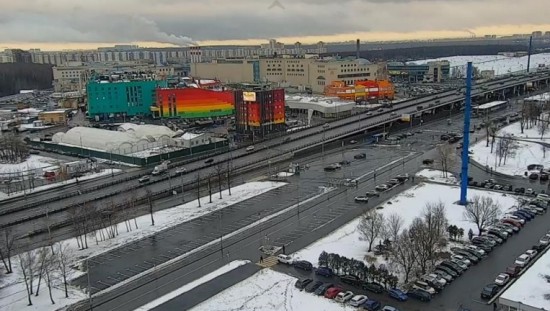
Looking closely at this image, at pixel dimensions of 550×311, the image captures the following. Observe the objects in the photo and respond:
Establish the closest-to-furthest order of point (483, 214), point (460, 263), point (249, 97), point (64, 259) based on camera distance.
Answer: point (460, 263) < point (64, 259) < point (483, 214) < point (249, 97)

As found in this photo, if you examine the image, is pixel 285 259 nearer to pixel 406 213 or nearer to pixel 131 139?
pixel 406 213

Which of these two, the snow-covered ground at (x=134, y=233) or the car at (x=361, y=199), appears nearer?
the snow-covered ground at (x=134, y=233)

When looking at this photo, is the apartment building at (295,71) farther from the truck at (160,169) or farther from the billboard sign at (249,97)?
the truck at (160,169)

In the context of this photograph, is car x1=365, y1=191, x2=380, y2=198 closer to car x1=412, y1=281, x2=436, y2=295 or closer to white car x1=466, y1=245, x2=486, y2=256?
white car x1=466, y1=245, x2=486, y2=256

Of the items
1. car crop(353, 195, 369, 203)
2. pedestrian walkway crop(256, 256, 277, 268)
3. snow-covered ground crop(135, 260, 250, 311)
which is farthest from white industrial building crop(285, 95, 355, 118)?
snow-covered ground crop(135, 260, 250, 311)

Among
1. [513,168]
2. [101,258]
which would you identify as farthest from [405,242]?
[513,168]

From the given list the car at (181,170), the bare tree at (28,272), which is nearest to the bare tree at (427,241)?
the bare tree at (28,272)

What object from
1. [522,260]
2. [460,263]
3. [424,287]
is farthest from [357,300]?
[522,260]

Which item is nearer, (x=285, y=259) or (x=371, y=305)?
(x=371, y=305)
